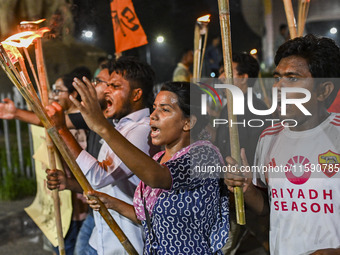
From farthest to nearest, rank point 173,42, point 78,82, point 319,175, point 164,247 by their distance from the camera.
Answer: point 173,42
point 164,247
point 319,175
point 78,82

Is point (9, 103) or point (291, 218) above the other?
point (9, 103)

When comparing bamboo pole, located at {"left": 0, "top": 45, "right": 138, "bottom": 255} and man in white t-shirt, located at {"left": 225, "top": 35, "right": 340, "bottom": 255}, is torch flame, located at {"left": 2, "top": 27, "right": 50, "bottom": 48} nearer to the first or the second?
bamboo pole, located at {"left": 0, "top": 45, "right": 138, "bottom": 255}

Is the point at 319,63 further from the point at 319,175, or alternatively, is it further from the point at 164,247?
the point at 164,247

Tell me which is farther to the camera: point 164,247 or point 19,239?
point 19,239

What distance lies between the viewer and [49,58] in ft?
20.0

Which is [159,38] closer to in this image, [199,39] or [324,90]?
[199,39]

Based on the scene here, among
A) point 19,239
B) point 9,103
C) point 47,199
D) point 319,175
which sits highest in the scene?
point 9,103

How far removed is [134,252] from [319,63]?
1.27 metres

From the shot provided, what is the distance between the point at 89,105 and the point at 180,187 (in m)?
0.57

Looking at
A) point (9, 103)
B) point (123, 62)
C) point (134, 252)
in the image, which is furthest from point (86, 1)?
point (134, 252)

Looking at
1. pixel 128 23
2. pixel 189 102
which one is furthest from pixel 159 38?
pixel 189 102

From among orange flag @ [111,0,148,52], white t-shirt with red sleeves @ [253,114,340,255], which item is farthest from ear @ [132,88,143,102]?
white t-shirt with red sleeves @ [253,114,340,255]

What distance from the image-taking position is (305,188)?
1.99 meters

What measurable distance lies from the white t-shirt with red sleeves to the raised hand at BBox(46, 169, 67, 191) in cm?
135
